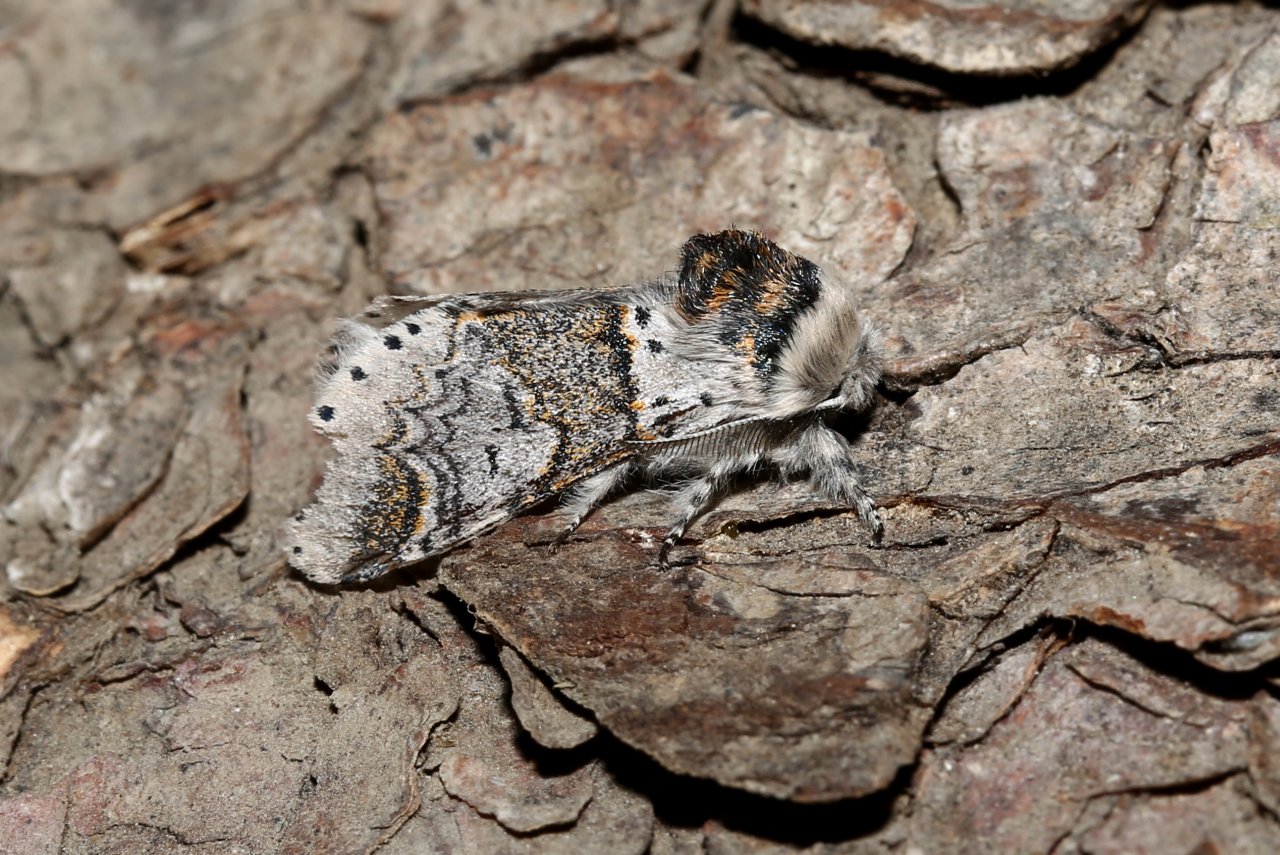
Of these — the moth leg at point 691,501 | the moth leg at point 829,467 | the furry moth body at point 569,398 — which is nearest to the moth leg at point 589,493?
the furry moth body at point 569,398

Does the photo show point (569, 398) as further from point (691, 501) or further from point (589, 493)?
point (691, 501)

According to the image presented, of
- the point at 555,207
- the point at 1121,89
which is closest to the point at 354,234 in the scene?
the point at 555,207

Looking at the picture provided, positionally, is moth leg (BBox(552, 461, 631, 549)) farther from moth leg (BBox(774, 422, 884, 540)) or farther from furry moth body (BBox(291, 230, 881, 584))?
moth leg (BBox(774, 422, 884, 540))

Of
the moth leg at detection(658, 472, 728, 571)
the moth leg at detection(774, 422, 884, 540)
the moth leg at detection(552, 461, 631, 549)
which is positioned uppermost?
the moth leg at detection(774, 422, 884, 540)

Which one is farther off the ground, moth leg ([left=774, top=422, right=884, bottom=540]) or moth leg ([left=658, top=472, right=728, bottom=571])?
moth leg ([left=774, top=422, right=884, bottom=540])

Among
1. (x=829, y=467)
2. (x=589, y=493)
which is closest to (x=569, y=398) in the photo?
(x=589, y=493)

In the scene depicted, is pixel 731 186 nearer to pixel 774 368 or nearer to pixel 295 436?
pixel 774 368

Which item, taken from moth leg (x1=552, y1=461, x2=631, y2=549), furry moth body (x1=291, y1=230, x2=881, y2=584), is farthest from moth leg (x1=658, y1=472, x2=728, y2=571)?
moth leg (x1=552, y1=461, x2=631, y2=549)
